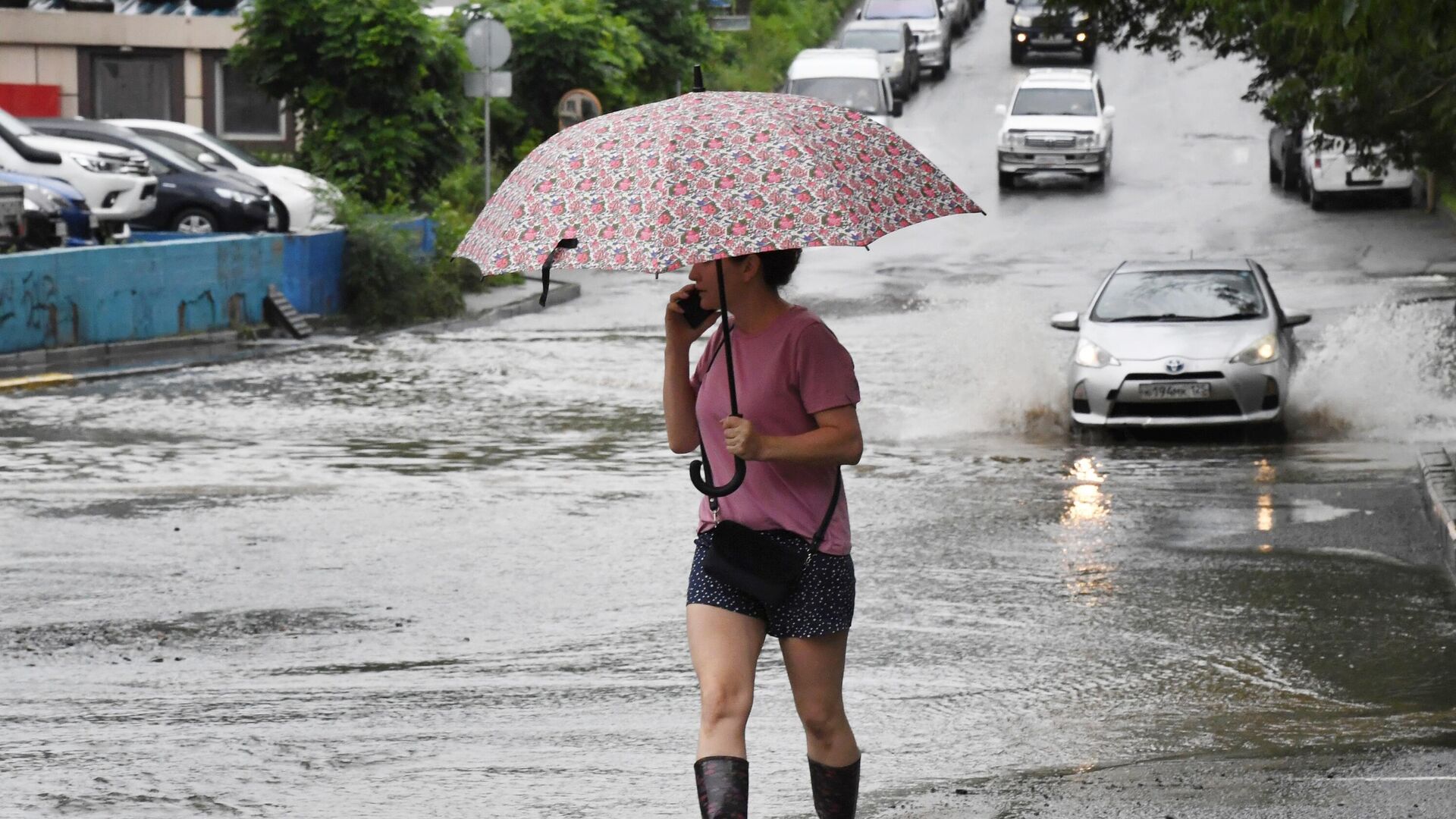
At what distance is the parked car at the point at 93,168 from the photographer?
25906 millimetres

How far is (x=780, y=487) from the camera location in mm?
4949

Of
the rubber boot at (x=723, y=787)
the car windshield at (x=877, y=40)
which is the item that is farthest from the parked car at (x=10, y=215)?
the car windshield at (x=877, y=40)

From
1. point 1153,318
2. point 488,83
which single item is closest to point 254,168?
point 488,83

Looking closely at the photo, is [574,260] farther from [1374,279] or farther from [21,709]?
[1374,279]

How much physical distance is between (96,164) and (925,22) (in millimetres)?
32969

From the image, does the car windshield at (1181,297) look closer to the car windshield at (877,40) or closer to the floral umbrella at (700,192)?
the floral umbrella at (700,192)

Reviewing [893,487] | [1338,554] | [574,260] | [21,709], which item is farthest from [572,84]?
[574,260]

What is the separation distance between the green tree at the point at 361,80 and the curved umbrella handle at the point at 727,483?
26.7m

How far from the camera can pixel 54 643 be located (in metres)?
8.70

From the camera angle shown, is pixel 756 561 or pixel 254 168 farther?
pixel 254 168

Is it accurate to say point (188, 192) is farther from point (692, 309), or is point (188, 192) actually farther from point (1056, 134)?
point (692, 309)

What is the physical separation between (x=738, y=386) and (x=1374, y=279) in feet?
84.8

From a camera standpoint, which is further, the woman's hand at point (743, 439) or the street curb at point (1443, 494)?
the street curb at point (1443, 494)

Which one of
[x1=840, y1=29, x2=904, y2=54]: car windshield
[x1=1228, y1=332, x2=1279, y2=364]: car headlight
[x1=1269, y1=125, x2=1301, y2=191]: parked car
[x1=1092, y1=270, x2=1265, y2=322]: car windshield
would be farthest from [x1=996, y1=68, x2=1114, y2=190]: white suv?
[x1=1228, y1=332, x2=1279, y2=364]: car headlight
